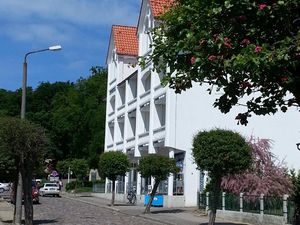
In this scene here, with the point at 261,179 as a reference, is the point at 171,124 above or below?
above

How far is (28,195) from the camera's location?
69.4 feet

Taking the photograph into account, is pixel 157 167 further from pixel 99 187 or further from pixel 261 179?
pixel 99 187

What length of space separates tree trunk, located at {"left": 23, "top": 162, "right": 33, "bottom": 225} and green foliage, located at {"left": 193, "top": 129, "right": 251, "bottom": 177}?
652 centimetres

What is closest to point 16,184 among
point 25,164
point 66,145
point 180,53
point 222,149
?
point 25,164

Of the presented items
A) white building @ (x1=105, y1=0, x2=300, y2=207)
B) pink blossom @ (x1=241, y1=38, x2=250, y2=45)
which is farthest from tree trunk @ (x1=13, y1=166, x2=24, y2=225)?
pink blossom @ (x1=241, y1=38, x2=250, y2=45)

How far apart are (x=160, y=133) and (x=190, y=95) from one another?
12.4 feet

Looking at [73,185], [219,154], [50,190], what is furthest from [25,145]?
[73,185]

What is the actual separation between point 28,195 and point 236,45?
1409 cm

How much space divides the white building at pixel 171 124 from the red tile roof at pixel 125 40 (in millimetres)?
3276

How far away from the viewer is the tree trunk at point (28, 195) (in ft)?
69.1

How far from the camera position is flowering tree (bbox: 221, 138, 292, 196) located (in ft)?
95.3

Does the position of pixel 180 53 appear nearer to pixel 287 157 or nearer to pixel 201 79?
pixel 201 79

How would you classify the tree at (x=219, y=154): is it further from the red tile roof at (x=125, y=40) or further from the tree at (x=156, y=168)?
the red tile roof at (x=125, y=40)

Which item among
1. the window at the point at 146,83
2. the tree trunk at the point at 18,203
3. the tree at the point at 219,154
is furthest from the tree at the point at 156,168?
the window at the point at 146,83
